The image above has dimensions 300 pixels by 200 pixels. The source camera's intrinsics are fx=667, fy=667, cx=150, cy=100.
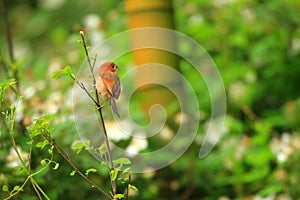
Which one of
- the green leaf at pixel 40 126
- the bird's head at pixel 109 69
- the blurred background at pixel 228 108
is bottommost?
the green leaf at pixel 40 126

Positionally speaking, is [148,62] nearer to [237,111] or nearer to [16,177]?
[237,111]

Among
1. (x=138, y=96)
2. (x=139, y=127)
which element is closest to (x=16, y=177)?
(x=139, y=127)

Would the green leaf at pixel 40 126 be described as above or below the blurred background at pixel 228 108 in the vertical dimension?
below

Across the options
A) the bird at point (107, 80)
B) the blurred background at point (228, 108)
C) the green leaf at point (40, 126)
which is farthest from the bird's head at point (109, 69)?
the blurred background at point (228, 108)

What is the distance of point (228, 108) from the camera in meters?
3.14

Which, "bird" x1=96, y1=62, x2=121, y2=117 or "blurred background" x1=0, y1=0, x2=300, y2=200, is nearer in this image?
"bird" x1=96, y1=62, x2=121, y2=117

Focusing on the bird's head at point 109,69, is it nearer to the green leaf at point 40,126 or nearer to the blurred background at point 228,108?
the green leaf at point 40,126

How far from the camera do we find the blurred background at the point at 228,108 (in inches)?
80.9

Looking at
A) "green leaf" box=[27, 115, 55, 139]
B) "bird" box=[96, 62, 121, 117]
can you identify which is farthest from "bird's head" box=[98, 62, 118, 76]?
"green leaf" box=[27, 115, 55, 139]

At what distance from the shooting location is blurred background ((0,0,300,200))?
206 centimetres

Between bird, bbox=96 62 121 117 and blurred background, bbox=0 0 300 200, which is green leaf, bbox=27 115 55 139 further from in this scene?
blurred background, bbox=0 0 300 200

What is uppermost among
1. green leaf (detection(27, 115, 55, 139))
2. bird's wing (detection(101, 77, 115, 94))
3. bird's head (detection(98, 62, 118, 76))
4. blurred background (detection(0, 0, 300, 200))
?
blurred background (detection(0, 0, 300, 200))

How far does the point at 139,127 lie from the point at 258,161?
49cm

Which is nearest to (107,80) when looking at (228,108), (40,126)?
(40,126)
